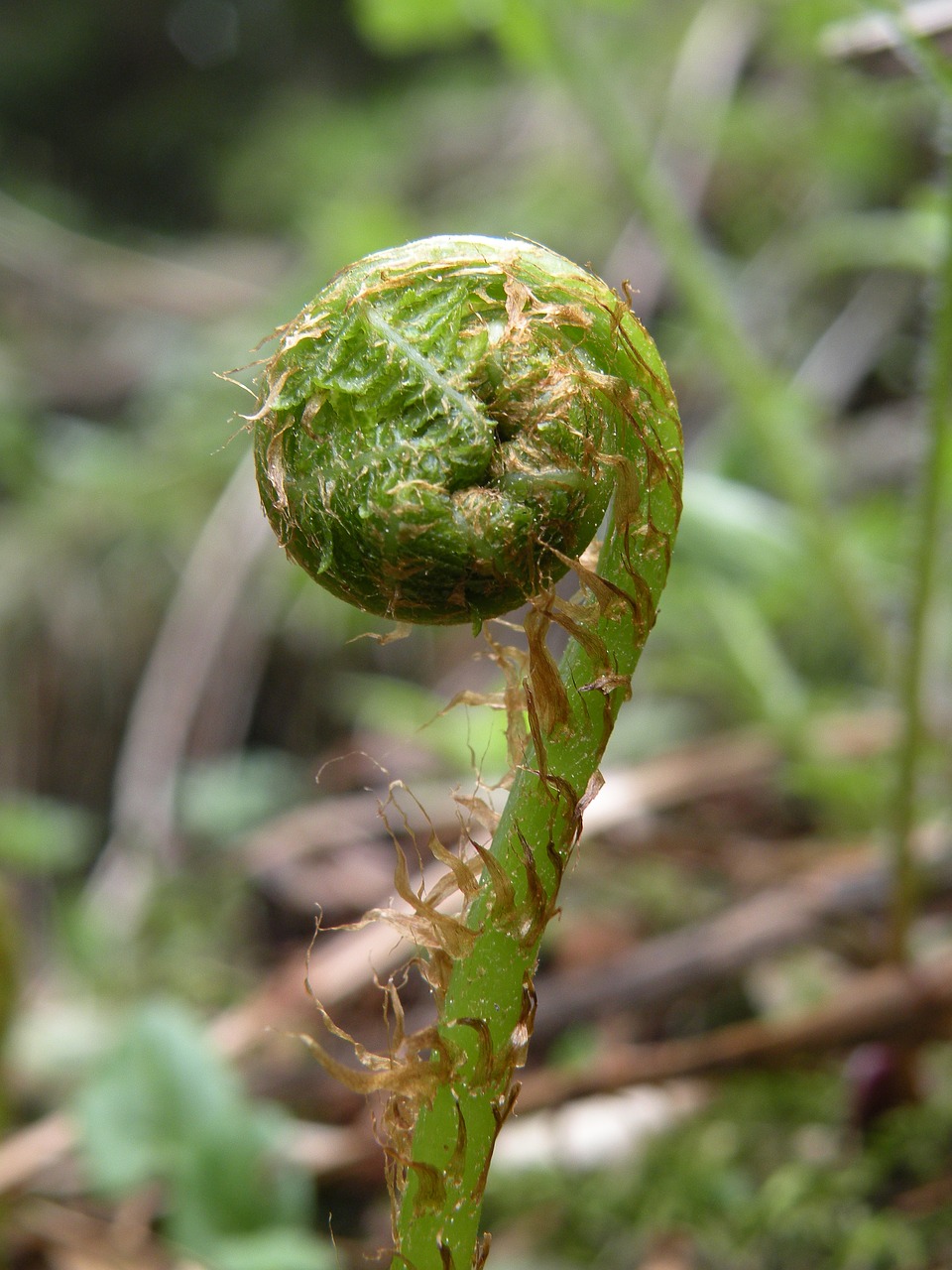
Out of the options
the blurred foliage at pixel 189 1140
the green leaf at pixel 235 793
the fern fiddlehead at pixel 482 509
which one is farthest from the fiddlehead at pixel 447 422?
Result: the green leaf at pixel 235 793

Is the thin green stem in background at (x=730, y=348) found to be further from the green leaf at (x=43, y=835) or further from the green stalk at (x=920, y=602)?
the green leaf at (x=43, y=835)

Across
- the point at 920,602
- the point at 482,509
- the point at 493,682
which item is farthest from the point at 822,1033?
the point at 482,509

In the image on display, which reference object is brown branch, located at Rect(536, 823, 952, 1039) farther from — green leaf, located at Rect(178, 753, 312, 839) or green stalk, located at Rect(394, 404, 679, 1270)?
green leaf, located at Rect(178, 753, 312, 839)

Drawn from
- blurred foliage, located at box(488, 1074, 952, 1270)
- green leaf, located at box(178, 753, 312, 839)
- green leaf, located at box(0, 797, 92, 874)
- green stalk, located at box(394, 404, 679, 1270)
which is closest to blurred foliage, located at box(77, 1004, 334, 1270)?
blurred foliage, located at box(488, 1074, 952, 1270)

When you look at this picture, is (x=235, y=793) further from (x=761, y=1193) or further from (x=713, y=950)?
(x=761, y=1193)

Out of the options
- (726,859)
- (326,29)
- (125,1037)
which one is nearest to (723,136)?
(726,859)

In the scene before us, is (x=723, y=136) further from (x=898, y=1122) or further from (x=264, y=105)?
(x=264, y=105)
